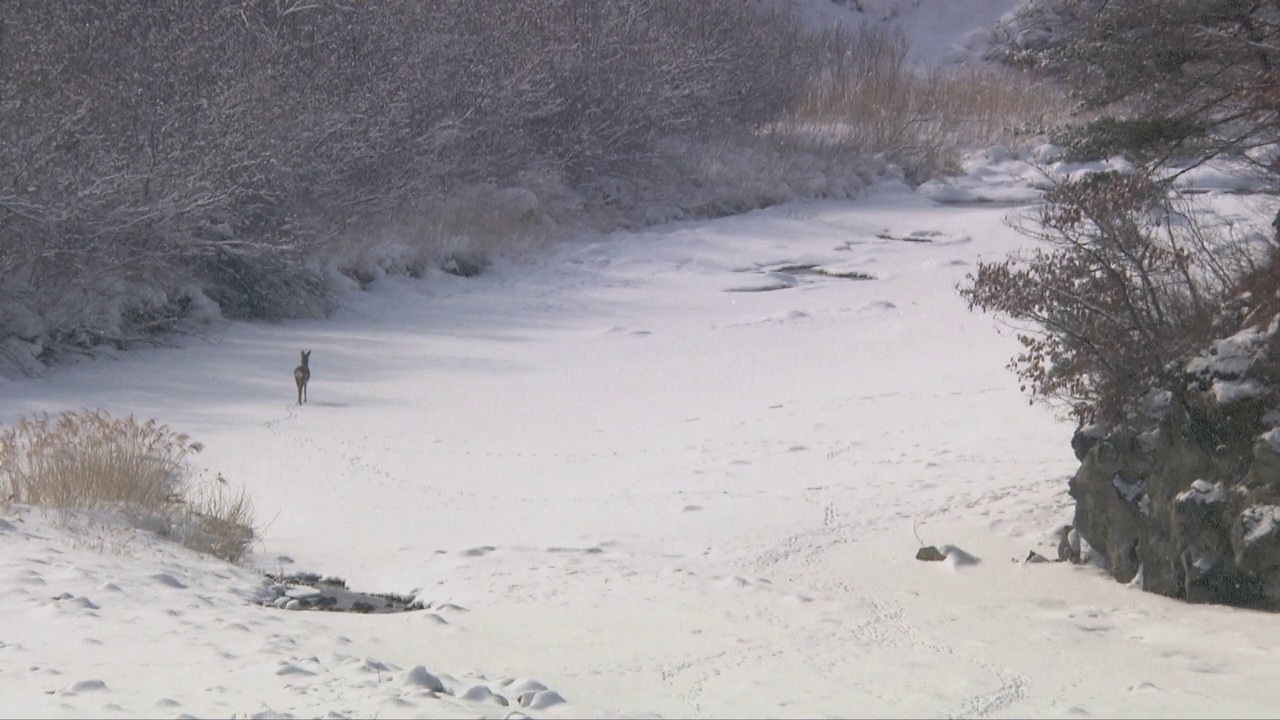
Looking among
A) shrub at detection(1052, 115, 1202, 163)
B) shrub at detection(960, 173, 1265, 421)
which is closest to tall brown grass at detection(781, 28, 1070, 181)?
shrub at detection(1052, 115, 1202, 163)

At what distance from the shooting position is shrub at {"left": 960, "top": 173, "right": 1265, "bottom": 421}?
22.9 feet

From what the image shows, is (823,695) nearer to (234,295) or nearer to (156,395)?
(156,395)

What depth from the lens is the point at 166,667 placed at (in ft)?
15.5

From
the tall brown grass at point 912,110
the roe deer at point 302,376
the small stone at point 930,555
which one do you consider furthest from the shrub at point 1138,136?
the tall brown grass at point 912,110

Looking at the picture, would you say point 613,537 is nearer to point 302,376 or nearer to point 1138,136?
point 1138,136

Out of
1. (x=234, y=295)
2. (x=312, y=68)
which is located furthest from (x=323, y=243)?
(x=312, y=68)

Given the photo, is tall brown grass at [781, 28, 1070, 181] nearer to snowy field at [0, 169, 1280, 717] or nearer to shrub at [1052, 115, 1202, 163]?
snowy field at [0, 169, 1280, 717]

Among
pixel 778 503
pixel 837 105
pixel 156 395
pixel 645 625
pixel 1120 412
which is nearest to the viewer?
pixel 645 625

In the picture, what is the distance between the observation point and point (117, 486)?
7766 mm

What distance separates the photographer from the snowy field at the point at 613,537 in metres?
4.97

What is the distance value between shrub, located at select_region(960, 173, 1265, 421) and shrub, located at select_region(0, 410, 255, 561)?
4.16 meters

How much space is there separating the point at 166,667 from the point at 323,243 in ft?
40.6

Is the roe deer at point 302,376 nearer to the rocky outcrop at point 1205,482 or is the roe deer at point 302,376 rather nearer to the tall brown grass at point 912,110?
the rocky outcrop at point 1205,482

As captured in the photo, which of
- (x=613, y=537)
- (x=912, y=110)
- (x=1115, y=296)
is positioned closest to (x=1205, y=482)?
(x=1115, y=296)
